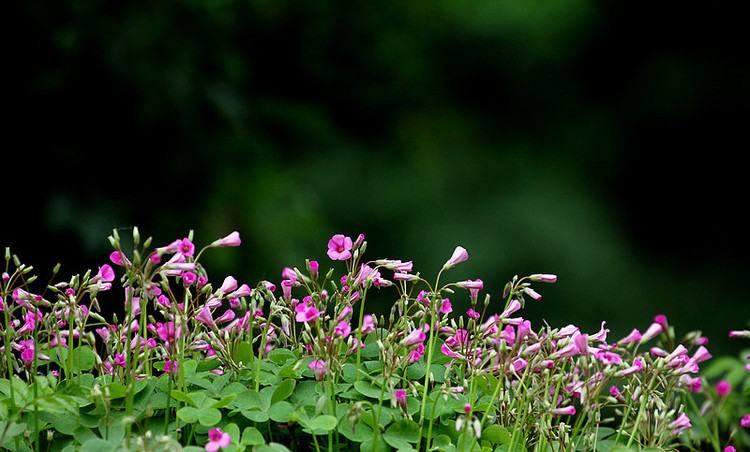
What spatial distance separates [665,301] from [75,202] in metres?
4.73

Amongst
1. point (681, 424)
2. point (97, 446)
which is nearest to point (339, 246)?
point (97, 446)

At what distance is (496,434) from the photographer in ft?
4.47

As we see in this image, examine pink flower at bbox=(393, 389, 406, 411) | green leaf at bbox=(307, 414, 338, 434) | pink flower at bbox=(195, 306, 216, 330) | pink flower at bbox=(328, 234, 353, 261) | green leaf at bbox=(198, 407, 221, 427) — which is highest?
pink flower at bbox=(328, 234, 353, 261)

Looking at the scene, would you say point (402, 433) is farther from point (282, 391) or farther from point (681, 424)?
point (681, 424)

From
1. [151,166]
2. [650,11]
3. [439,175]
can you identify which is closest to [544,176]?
[439,175]

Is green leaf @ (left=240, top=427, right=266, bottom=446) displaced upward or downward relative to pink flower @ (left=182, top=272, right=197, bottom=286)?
downward

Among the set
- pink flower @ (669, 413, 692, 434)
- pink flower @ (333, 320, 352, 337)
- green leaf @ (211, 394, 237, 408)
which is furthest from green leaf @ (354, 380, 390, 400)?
pink flower @ (669, 413, 692, 434)

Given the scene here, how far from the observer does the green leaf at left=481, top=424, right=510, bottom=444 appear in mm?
1357

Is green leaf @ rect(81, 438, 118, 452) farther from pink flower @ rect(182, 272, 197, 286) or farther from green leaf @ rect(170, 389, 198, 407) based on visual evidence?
pink flower @ rect(182, 272, 197, 286)

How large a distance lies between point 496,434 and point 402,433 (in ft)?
0.56

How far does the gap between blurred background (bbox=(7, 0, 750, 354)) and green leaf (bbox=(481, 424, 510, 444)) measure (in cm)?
284

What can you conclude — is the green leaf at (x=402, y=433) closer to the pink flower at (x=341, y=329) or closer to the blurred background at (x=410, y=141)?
the pink flower at (x=341, y=329)

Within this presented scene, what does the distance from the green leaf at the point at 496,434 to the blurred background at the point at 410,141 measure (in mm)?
2842

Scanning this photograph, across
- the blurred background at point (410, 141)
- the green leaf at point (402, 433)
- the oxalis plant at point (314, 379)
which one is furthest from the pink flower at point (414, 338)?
the blurred background at point (410, 141)
